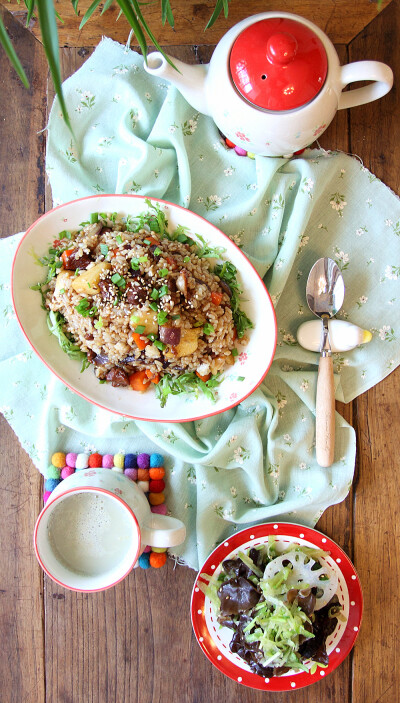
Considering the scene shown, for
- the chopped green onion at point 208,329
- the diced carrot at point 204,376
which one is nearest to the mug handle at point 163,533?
the diced carrot at point 204,376

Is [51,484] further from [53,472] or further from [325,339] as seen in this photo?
[325,339]

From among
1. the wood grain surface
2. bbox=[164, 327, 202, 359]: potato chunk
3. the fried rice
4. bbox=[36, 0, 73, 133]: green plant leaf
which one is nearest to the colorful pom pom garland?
the fried rice

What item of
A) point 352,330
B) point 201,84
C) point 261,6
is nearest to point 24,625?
point 352,330

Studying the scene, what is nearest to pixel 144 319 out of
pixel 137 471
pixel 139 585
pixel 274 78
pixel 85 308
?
pixel 85 308

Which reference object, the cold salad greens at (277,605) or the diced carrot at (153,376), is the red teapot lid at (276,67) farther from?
the cold salad greens at (277,605)

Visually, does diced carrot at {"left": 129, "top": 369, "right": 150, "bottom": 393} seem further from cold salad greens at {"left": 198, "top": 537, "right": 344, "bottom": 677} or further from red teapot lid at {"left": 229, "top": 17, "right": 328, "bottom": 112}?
red teapot lid at {"left": 229, "top": 17, "right": 328, "bottom": 112}
